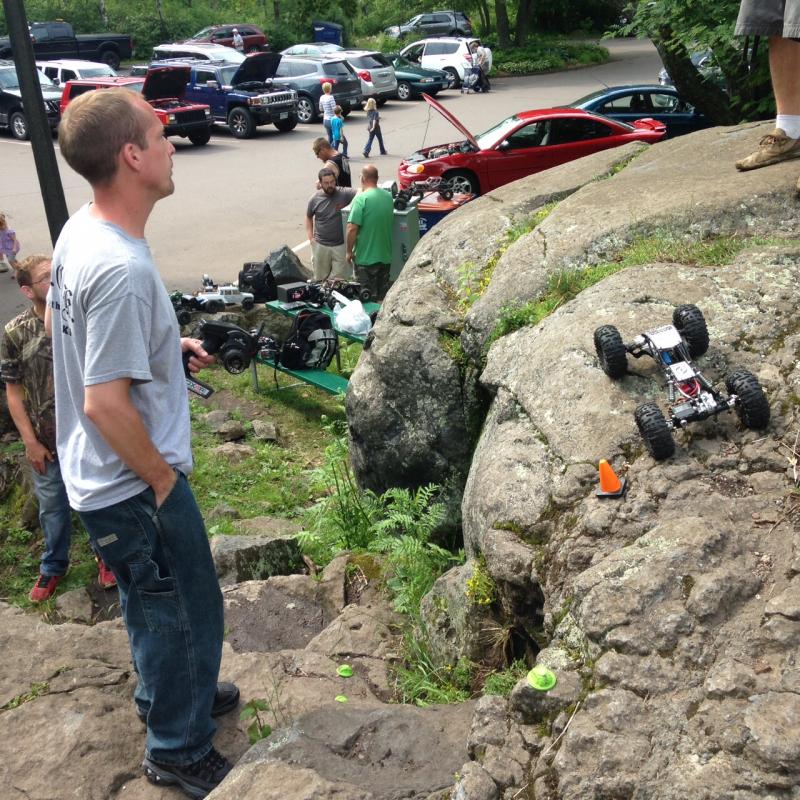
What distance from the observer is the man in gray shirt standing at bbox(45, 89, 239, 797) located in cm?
284

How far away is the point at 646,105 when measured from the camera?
16.8m

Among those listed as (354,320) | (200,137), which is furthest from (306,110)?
(354,320)

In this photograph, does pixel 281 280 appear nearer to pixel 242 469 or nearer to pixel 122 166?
pixel 242 469

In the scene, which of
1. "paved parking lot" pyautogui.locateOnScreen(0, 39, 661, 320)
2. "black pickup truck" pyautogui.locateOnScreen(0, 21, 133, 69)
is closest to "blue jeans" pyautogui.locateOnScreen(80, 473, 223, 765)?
"paved parking lot" pyautogui.locateOnScreen(0, 39, 661, 320)

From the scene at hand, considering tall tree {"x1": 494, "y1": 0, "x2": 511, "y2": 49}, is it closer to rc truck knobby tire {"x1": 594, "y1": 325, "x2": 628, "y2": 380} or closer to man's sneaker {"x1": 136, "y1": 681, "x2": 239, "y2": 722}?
rc truck knobby tire {"x1": 594, "y1": 325, "x2": 628, "y2": 380}

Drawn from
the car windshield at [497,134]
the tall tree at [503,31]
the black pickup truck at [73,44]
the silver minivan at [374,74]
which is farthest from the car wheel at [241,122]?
the tall tree at [503,31]

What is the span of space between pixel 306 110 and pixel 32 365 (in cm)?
2243

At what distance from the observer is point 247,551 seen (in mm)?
5785

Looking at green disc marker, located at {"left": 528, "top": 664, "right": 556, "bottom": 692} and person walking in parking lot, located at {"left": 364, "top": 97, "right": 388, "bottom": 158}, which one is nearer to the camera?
green disc marker, located at {"left": 528, "top": 664, "right": 556, "bottom": 692}

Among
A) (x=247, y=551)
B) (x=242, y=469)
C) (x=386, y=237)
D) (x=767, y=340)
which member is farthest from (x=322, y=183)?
(x=767, y=340)

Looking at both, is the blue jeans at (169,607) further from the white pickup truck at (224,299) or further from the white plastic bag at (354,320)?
the white pickup truck at (224,299)

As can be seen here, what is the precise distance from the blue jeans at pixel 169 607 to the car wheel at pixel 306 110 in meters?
24.4

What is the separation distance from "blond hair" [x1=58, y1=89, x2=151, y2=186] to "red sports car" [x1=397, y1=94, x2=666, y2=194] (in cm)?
1212

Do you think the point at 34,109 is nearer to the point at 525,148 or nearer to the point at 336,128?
the point at 525,148
